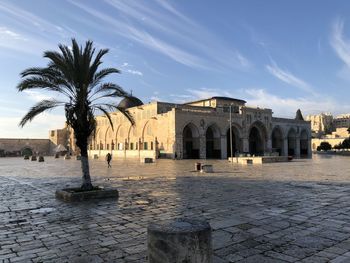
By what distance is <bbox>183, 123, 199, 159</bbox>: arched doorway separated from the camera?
47.5 m

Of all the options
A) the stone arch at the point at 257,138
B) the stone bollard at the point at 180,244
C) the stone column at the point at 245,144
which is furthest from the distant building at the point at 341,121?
the stone bollard at the point at 180,244

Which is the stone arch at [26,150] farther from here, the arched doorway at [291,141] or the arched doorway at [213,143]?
the arched doorway at [291,141]

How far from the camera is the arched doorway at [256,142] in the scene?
57250 millimetres

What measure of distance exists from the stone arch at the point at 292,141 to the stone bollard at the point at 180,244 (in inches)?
2506

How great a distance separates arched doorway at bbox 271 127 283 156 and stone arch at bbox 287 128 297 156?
3.47m

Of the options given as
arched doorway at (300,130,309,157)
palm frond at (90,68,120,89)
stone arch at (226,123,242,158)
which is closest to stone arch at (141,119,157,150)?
stone arch at (226,123,242,158)

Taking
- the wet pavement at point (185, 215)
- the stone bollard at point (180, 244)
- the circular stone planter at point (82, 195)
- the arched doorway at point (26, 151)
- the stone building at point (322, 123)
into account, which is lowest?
the wet pavement at point (185, 215)

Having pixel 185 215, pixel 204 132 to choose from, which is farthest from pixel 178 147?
pixel 185 215

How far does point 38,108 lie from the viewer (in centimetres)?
1155

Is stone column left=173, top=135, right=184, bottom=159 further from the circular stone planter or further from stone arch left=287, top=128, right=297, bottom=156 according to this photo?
the circular stone planter

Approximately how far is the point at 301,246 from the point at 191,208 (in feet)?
12.3

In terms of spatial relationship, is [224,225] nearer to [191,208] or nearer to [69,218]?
[191,208]

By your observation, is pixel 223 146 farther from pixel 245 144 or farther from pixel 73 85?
pixel 73 85

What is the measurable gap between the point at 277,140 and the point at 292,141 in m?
4.72
